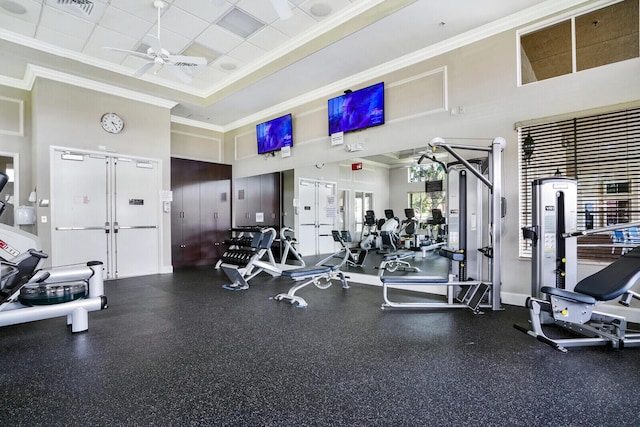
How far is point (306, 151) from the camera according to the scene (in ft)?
21.9

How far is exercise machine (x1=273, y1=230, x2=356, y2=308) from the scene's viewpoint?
4.26 m

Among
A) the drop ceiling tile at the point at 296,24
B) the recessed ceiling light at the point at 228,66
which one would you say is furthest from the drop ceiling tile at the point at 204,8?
the recessed ceiling light at the point at 228,66

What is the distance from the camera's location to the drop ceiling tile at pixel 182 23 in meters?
4.44

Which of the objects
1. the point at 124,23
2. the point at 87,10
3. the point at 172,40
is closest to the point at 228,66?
the point at 172,40

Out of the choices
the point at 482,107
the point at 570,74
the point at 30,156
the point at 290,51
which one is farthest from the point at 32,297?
the point at 570,74

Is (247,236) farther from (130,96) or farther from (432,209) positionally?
(432,209)

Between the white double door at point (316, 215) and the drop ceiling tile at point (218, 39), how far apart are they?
9.17 ft

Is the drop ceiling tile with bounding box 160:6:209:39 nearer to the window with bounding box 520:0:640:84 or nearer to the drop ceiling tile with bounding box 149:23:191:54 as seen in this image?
the drop ceiling tile with bounding box 149:23:191:54

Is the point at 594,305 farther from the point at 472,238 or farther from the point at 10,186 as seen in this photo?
the point at 10,186

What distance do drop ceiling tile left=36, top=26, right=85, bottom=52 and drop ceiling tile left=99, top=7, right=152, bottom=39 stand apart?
771 mm

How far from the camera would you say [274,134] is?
7238 millimetres

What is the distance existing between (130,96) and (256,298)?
5.01 m

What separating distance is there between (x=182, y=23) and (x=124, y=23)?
0.85m

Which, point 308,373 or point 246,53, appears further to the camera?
point 246,53
